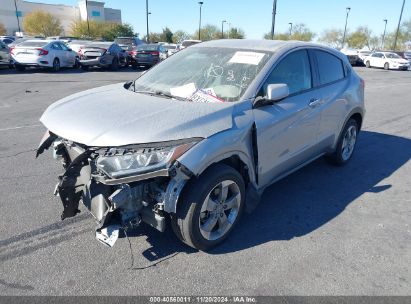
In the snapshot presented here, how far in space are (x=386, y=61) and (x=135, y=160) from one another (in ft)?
121

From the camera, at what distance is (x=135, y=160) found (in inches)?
103

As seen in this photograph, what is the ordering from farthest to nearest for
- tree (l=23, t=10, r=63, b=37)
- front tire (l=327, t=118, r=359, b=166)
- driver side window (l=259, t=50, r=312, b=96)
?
1. tree (l=23, t=10, r=63, b=37)
2. front tire (l=327, t=118, r=359, b=166)
3. driver side window (l=259, t=50, r=312, b=96)

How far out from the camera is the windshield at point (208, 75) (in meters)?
3.46

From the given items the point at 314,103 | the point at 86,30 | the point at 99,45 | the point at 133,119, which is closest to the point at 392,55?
the point at 99,45

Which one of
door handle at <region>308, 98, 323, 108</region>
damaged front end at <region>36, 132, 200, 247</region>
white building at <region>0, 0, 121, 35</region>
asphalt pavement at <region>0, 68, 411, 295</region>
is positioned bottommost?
asphalt pavement at <region>0, 68, 411, 295</region>

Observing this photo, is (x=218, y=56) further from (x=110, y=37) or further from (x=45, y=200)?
(x=110, y=37)

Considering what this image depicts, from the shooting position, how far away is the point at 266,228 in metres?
3.61

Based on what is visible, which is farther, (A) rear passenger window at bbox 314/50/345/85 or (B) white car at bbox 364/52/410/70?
(B) white car at bbox 364/52/410/70

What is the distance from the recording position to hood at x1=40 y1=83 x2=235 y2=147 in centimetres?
268

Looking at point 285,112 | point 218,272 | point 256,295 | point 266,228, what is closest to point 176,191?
point 218,272

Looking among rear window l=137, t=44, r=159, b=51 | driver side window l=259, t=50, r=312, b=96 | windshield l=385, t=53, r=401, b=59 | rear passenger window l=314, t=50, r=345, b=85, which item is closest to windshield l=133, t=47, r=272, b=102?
driver side window l=259, t=50, r=312, b=96

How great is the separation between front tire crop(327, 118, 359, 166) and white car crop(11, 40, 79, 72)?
15.7 metres

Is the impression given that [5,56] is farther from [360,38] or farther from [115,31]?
[360,38]

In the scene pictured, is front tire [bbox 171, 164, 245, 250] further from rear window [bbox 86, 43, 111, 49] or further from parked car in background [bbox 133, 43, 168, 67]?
parked car in background [bbox 133, 43, 168, 67]
